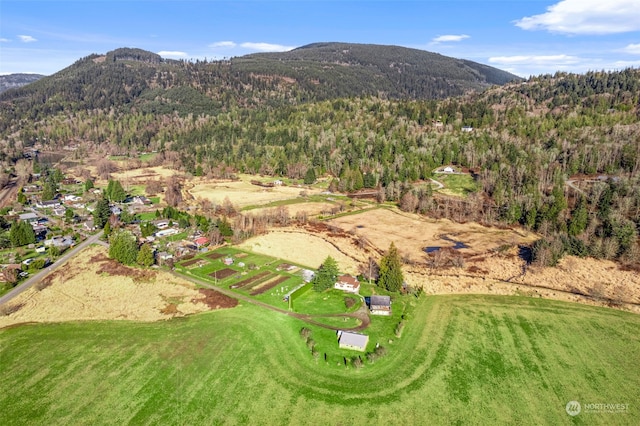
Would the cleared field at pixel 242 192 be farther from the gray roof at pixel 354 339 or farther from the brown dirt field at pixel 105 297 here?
the gray roof at pixel 354 339

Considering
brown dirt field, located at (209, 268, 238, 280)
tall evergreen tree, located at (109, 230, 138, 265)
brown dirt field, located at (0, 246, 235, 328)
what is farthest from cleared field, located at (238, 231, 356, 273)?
tall evergreen tree, located at (109, 230, 138, 265)

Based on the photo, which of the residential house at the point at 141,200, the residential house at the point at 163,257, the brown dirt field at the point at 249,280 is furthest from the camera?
the residential house at the point at 141,200

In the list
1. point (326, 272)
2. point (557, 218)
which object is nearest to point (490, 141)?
point (557, 218)

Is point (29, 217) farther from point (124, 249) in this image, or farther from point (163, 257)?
point (163, 257)

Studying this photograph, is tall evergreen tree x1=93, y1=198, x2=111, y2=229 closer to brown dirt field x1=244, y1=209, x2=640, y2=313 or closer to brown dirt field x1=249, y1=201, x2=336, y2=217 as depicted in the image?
brown dirt field x1=249, y1=201, x2=336, y2=217

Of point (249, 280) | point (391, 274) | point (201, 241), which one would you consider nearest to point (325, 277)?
point (391, 274)

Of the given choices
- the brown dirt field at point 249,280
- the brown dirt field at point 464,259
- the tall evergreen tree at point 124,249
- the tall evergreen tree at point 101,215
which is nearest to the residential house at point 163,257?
the tall evergreen tree at point 124,249

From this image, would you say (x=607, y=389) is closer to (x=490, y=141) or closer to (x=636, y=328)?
(x=636, y=328)

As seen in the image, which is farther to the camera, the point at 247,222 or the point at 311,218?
the point at 311,218
